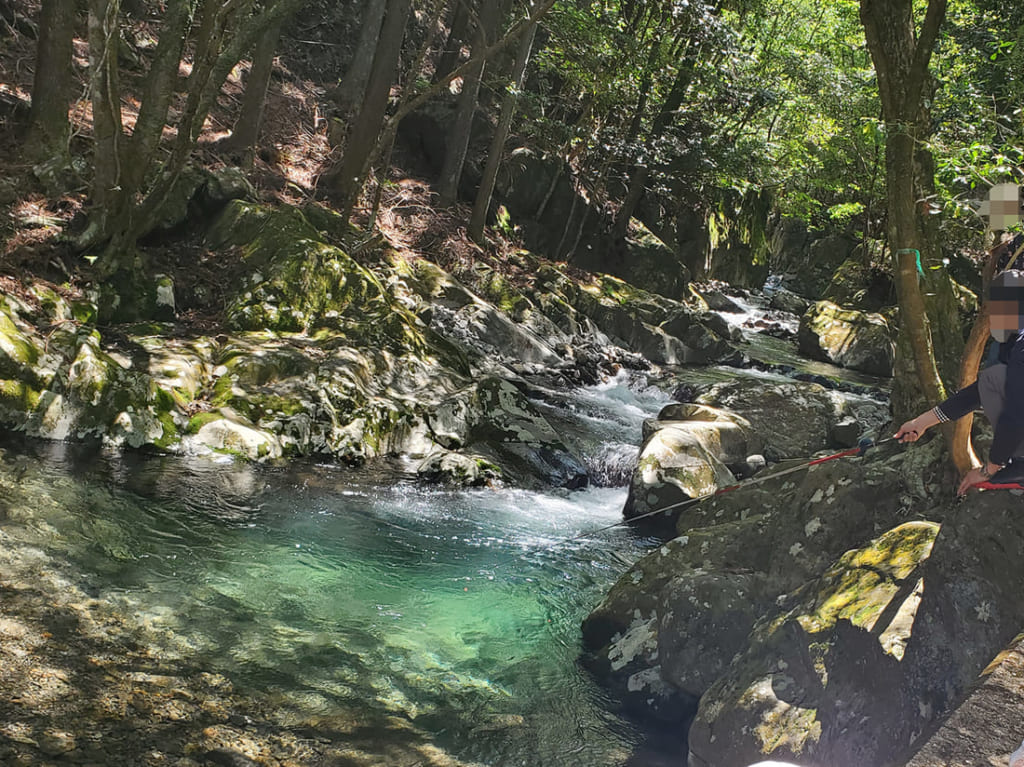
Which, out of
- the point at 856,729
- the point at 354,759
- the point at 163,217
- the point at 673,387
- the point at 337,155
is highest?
the point at 337,155

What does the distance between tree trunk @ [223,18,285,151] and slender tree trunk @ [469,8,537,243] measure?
439 centimetres

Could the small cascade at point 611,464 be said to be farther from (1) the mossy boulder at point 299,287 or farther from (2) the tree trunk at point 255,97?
(2) the tree trunk at point 255,97

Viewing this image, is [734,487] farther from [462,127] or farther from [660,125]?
[660,125]

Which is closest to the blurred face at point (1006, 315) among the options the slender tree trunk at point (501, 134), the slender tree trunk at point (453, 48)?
the slender tree trunk at point (501, 134)

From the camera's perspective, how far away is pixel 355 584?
596cm

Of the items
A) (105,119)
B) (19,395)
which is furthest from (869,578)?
(105,119)

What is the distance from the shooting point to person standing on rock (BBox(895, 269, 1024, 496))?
3.74 m

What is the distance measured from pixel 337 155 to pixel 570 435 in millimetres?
9417

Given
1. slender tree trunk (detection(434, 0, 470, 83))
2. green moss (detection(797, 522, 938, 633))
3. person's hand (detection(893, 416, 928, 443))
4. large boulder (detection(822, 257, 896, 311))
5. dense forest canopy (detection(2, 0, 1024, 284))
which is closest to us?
green moss (detection(797, 522, 938, 633))

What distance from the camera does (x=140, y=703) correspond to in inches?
148

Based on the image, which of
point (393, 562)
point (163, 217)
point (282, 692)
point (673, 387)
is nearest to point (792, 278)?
point (673, 387)

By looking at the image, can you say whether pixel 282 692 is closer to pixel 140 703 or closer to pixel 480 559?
pixel 140 703

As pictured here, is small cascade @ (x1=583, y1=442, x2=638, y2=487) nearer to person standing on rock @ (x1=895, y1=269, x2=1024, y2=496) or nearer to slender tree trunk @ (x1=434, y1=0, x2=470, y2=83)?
person standing on rock @ (x1=895, y1=269, x2=1024, y2=496)

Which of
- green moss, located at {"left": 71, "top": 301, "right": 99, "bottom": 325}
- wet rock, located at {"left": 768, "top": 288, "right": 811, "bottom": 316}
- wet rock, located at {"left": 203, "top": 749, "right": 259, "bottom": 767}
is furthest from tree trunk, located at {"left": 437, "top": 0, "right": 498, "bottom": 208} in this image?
wet rock, located at {"left": 203, "top": 749, "right": 259, "bottom": 767}
